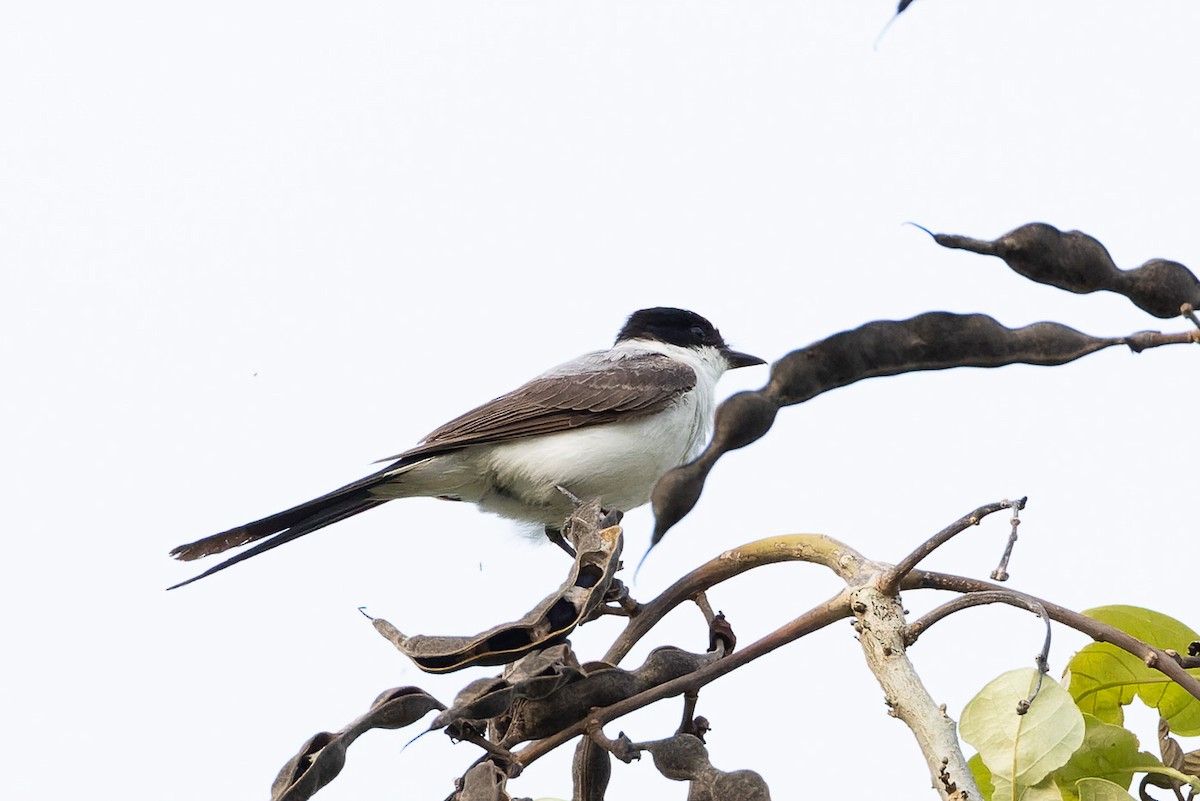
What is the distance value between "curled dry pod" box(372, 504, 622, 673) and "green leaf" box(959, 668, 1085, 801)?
719mm

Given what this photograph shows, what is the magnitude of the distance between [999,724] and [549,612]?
0.83 meters

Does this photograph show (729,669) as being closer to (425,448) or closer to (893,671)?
(893,671)

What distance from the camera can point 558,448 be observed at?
6.06 metres

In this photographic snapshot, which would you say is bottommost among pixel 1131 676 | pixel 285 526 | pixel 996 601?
pixel 1131 676

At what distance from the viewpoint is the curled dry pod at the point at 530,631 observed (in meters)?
2.27

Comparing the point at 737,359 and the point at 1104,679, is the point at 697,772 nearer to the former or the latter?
the point at 1104,679

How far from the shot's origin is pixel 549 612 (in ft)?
7.76

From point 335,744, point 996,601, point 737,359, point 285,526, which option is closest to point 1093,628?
point 996,601

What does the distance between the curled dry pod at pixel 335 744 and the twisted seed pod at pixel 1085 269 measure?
4.09ft

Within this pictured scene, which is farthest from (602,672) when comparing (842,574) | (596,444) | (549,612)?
(596,444)

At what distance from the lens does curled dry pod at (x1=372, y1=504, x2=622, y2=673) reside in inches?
89.5

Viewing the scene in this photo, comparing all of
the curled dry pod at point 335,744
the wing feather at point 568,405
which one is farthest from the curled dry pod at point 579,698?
the wing feather at point 568,405

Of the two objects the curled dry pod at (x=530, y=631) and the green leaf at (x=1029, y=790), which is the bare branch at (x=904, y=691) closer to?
Result: the green leaf at (x=1029, y=790)

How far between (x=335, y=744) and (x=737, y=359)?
541 cm
